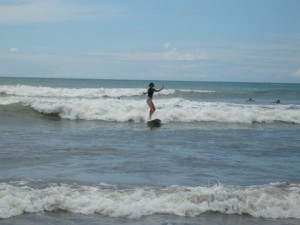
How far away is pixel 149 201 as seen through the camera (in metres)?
7.32

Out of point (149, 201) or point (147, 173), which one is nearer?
point (149, 201)

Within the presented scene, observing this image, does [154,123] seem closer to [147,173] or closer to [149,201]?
[147,173]

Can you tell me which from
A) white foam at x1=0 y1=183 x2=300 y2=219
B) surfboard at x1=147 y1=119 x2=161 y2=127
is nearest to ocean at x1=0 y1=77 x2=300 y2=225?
white foam at x1=0 y1=183 x2=300 y2=219

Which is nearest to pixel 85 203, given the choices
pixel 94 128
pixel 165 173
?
pixel 165 173

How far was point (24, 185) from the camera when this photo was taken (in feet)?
26.9

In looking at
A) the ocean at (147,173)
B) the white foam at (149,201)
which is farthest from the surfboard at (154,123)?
the white foam at (149,201)

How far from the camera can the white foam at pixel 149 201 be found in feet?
23.0

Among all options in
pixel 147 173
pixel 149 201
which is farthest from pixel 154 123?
pixel 149 201

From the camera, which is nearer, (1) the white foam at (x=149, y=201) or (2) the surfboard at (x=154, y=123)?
(1) the white foam at (x=149, y=201)

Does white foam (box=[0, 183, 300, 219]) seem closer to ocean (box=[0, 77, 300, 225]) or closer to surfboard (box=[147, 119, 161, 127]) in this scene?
ocean (box=[0, 77, 300, 225])

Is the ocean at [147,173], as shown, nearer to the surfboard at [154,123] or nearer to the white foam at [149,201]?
the white foam at [149,201]

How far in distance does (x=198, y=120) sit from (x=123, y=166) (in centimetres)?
1222

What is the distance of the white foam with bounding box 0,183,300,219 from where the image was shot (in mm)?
7023

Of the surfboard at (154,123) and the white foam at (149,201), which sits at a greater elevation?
the surfboard at (154,123)
